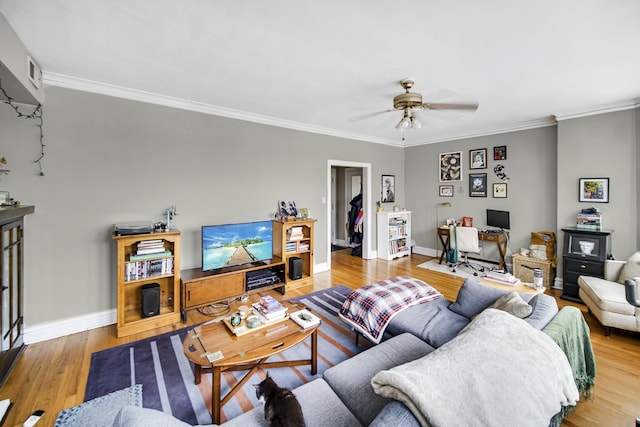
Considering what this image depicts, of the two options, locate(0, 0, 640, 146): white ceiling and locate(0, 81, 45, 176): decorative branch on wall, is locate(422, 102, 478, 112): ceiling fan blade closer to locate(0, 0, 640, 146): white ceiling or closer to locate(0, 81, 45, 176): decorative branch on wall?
locate(0, 0, 640, 146): white ceiling

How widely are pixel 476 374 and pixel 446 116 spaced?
3.88 meters

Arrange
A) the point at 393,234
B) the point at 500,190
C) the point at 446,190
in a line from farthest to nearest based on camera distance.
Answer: the point at 393,234
the point at 446,190
the point at 500,190

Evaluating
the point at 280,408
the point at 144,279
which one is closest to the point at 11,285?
the point at 144,279

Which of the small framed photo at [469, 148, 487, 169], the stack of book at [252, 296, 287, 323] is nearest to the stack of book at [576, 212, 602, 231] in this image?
the small framed photo at [469, 148, 487, 169]

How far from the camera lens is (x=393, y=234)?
589cm

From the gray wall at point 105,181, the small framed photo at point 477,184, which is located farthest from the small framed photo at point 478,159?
→ the gray wall at point 105,181

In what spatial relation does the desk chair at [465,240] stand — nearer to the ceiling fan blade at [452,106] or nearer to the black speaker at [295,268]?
the ceiling fan blade at [452,106]

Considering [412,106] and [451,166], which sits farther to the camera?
[451,166]

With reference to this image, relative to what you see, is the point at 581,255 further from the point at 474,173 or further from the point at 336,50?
the point at 336,50

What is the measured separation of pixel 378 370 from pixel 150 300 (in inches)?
96.7

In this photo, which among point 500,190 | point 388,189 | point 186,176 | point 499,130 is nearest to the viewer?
point 186,176

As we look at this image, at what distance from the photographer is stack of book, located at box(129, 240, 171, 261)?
2825mm

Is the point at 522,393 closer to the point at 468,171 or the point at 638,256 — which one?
the point at 638,256

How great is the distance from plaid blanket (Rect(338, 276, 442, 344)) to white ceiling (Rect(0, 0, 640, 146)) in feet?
6.87
